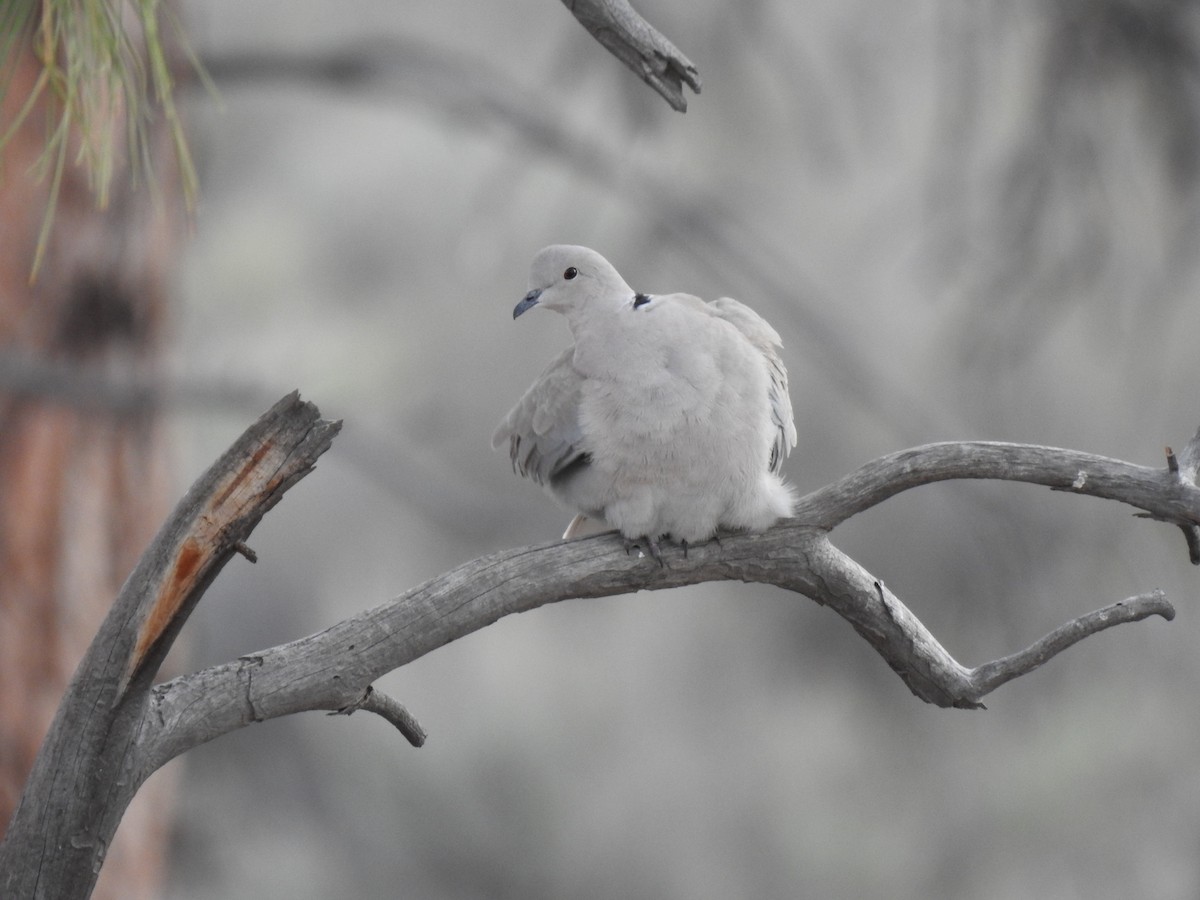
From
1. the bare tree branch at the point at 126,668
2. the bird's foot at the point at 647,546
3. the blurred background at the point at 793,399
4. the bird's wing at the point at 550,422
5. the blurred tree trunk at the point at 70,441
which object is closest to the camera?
the bare tree branch at the point at 126,668

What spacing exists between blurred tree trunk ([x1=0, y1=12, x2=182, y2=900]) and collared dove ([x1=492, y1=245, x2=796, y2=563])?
169cm

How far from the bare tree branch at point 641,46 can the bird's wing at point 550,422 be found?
1.46 feet

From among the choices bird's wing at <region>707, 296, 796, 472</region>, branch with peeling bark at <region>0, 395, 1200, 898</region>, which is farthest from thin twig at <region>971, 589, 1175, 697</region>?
bird's wing at <region>707, 296, 796, 472</region>

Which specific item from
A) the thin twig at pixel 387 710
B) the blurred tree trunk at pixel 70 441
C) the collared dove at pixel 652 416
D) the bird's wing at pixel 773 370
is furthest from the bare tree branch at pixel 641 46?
the blurred tree trunk at pixel 70 441

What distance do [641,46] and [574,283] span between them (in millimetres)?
483

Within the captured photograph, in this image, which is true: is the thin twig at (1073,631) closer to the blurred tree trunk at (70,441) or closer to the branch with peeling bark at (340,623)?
the branch with peeling bark at (340,623)

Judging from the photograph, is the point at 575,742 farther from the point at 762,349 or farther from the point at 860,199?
the point at 762,349

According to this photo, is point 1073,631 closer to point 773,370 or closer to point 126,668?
point 773,370

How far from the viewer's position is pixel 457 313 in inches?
451

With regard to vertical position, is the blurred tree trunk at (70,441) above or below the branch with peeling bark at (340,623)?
above

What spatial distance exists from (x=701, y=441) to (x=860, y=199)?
10545 mm

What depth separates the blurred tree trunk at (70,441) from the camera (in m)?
3.15

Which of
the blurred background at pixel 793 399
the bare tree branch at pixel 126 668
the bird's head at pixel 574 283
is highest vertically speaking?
the blurred background at pixel 793 399

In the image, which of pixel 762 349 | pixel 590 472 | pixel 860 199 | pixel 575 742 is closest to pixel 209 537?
pixel 590 472
